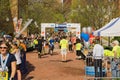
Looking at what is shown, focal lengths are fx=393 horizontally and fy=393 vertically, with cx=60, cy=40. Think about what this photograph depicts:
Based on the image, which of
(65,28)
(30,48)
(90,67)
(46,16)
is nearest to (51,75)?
(90,67)

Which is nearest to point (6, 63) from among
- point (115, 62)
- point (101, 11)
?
point (115, 62)

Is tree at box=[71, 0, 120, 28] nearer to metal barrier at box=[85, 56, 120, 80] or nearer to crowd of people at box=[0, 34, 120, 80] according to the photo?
crowd of people at box=[0, 34, 120, 80]

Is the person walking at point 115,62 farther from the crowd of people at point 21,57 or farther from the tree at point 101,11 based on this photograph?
the tree at point 101,11

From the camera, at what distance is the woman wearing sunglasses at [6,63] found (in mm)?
8406

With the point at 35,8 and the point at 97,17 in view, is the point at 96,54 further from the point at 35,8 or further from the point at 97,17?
the point at 35,8

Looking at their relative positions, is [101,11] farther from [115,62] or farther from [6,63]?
[6,63]

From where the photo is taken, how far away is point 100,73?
55.4ft

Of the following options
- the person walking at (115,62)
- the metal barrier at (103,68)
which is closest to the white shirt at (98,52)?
the metal barrier at (103,68)

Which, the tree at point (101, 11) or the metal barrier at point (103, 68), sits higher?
the tree at point (101, 11)

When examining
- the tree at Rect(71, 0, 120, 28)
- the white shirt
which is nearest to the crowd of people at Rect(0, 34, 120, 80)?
the white shirt

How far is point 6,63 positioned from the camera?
337 inches

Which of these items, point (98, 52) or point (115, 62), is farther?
point (98, 52)

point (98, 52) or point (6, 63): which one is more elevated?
point (6, 63)

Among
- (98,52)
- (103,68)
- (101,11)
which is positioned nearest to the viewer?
(98,52)
